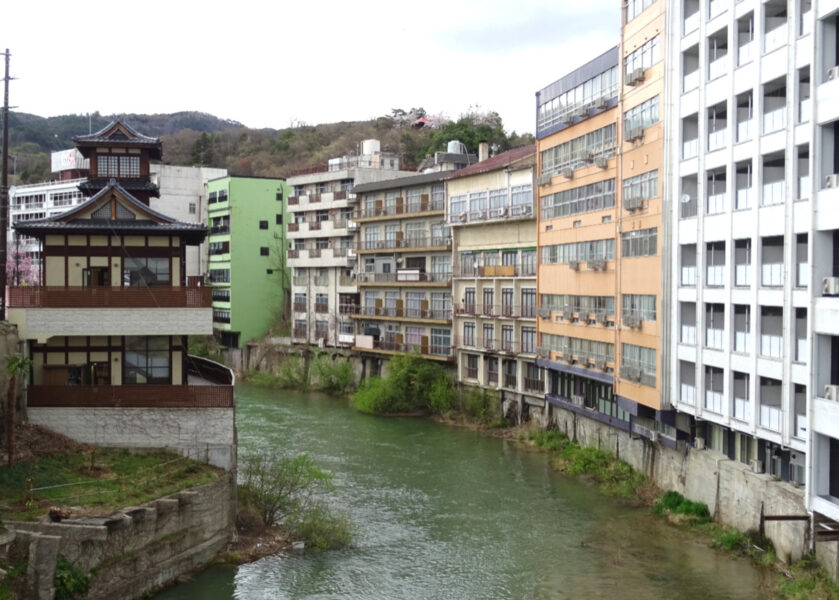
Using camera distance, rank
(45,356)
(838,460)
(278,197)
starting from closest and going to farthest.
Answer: (838,460) < (45,356) < (278,197)

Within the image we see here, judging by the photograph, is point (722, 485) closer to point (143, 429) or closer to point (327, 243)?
point (143, 429)

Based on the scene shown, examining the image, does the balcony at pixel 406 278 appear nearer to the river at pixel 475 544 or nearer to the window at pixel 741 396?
the river at pixel 475 544

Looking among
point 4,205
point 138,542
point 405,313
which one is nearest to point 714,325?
point 138,542

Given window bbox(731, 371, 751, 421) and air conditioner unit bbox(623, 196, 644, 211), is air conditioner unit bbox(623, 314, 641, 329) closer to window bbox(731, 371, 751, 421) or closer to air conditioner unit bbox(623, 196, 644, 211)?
air conditioner unit bbox(623, 196, 644, 211)

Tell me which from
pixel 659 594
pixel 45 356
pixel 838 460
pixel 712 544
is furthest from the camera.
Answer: pixel 45 356

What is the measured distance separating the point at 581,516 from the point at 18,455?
2043 cm

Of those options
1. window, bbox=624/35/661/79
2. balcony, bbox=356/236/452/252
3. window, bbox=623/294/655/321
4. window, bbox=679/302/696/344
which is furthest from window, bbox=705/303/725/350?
balcony, bbox=356/236/452/252

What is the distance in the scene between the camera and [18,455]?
89.2 feet

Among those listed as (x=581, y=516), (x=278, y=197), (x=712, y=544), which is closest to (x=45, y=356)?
(x=581, y=516)

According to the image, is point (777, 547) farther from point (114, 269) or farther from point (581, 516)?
point (114, 269)

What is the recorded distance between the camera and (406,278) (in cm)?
6562

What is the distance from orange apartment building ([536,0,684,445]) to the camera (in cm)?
3756

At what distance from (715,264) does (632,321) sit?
22.5ft

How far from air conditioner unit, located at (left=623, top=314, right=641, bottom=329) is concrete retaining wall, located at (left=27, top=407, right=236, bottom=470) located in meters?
18.0
